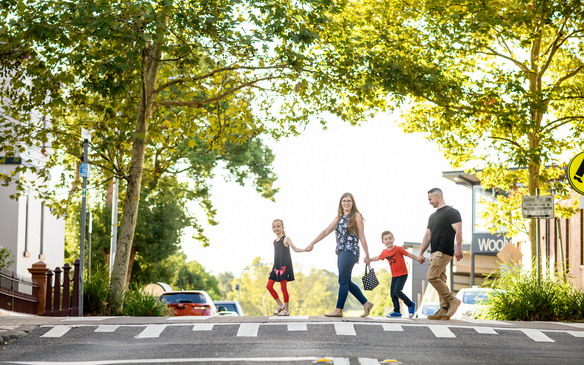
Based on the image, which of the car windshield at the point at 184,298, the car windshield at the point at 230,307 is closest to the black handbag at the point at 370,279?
the car windshield at the point at 184,298

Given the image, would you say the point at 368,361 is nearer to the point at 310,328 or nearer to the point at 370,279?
the point at 310,328

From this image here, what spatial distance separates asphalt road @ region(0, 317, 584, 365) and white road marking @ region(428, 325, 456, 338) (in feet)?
0.04

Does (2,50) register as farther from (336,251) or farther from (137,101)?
(336,251)

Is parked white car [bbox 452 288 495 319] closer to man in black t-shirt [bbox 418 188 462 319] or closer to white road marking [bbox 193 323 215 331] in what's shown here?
man in black t-shirt [bbox 418 188 462 319]

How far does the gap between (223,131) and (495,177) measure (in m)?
7.29

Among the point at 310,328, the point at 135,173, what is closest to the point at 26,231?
the point at 135,173

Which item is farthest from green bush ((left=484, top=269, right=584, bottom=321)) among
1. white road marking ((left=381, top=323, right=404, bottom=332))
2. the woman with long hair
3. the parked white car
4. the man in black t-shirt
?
white road marking ((left=381, top=323, right=404, bottom=332))

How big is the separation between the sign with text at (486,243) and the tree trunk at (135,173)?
36.2m

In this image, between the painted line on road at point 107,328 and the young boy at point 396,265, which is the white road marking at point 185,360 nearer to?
the painted line on road at point 107,328

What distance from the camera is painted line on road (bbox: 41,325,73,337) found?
12.8 metres

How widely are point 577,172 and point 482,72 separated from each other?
7.68 meters

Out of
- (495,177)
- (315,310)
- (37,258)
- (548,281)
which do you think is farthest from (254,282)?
(548,281)

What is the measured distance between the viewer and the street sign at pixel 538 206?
18.5 m

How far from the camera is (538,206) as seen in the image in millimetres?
18609
